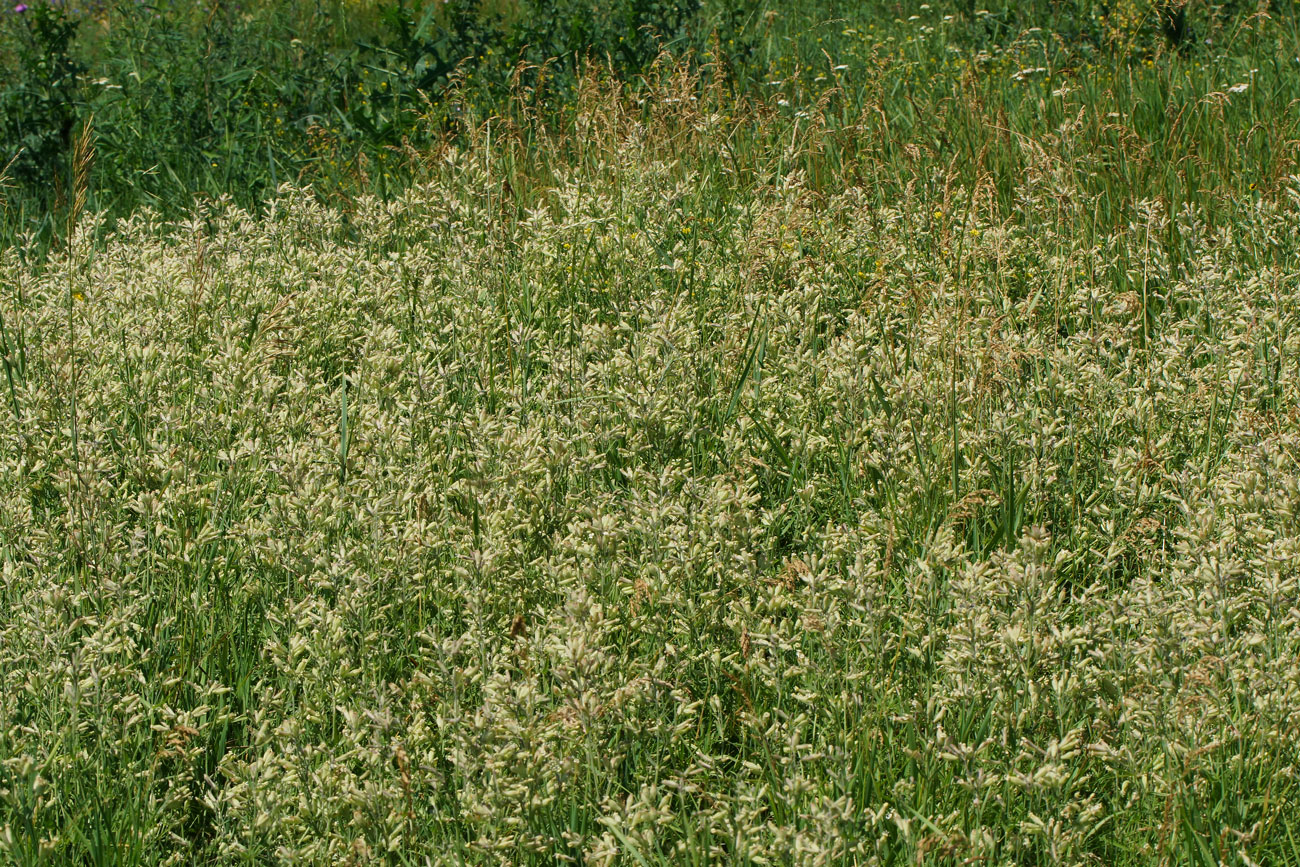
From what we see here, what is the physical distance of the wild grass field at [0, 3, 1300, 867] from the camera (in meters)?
1.95

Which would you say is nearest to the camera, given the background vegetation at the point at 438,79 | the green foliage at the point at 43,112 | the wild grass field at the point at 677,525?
the wild grass field at the point at 677,525

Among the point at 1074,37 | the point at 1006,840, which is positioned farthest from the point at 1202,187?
the point at 1006,840

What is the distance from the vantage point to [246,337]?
12.8ft

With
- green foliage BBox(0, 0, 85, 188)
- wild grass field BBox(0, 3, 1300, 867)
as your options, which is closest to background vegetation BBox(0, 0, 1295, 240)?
green foliage BBox(0, 0, 85, 188)

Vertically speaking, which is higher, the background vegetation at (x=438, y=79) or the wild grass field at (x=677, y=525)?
the background vegetation at (x=438, y=79)

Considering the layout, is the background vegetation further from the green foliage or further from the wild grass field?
the wild grass field

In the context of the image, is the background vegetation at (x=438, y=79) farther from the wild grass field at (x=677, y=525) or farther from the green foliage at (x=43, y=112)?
the wild grass field at (x=677, y=525)

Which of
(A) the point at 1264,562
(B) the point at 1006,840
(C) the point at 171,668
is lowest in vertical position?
(B) the point at 1006,840

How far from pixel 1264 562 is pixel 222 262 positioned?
335cm

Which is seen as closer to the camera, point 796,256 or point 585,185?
point 796,256

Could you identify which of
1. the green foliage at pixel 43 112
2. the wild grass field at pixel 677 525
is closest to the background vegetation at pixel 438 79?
the green foliage at pixel 43 112

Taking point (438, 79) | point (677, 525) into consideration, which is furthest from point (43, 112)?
point (677, 525)

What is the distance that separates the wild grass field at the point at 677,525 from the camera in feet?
6.40

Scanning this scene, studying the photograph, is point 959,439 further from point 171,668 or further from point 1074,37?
point 1074,37
